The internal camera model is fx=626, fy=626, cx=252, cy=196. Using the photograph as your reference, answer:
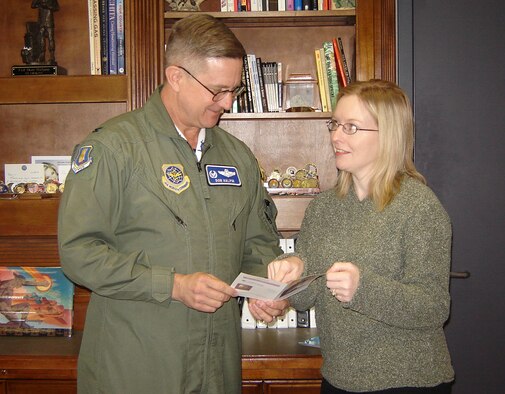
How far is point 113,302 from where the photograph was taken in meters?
1.78

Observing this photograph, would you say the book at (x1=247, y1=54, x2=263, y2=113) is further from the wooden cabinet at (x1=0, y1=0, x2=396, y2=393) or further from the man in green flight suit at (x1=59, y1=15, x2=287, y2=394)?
the man in green flight suit at (x1=59, y1=15, x2=287, y2=394)

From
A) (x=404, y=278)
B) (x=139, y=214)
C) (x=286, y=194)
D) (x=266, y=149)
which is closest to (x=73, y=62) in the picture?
(x=266, y=149)

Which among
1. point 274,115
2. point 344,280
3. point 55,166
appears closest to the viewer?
point 344,280

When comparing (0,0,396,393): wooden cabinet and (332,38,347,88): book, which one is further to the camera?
(332,38,347,88): book

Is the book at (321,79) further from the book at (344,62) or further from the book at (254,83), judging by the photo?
the book at (254,83)

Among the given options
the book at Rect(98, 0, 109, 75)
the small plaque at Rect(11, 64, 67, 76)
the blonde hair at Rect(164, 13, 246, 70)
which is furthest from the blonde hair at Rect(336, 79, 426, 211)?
the small plaque at Rect(11, 64, 67, 76)

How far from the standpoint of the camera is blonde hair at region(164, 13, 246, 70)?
6.02ft

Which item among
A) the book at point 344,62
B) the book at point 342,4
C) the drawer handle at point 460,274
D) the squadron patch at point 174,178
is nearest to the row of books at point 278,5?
the book at point 342,4

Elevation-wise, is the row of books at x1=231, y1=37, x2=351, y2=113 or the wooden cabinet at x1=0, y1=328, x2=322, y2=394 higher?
the row of books at x1=231, y1=37, x2=351, y2=113

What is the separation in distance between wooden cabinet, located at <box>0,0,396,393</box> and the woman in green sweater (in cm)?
76

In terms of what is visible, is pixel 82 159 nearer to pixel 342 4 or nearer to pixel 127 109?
pixel 127 109

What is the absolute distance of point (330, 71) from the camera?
2.84 metres

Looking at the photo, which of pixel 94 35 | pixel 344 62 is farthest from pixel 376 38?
pixel 94 35

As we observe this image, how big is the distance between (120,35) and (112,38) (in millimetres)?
40
